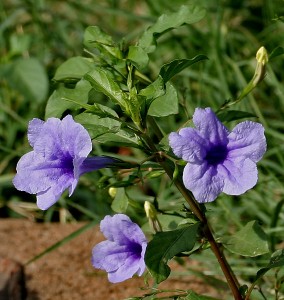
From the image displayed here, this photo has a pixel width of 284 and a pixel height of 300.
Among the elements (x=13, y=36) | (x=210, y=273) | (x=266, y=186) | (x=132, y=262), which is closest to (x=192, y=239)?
(x=132, y=262)

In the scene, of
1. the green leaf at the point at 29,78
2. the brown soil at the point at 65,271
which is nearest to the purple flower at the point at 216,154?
the brown soil at the point at 65,271

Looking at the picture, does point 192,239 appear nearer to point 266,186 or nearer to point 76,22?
point 266,186

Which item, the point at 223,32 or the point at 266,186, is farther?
the point at 223,32

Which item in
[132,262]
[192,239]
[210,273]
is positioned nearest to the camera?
[192,239]

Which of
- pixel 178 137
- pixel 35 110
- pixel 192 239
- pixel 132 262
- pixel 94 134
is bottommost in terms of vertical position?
pixel 35 110

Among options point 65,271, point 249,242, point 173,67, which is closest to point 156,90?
point 173,67

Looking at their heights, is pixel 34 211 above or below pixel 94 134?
below

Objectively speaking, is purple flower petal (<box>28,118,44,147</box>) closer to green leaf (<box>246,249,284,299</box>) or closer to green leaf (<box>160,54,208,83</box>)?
green leaf (<box>160,54,208,83</box>)

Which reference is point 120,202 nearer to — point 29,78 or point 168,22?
point 168,22
